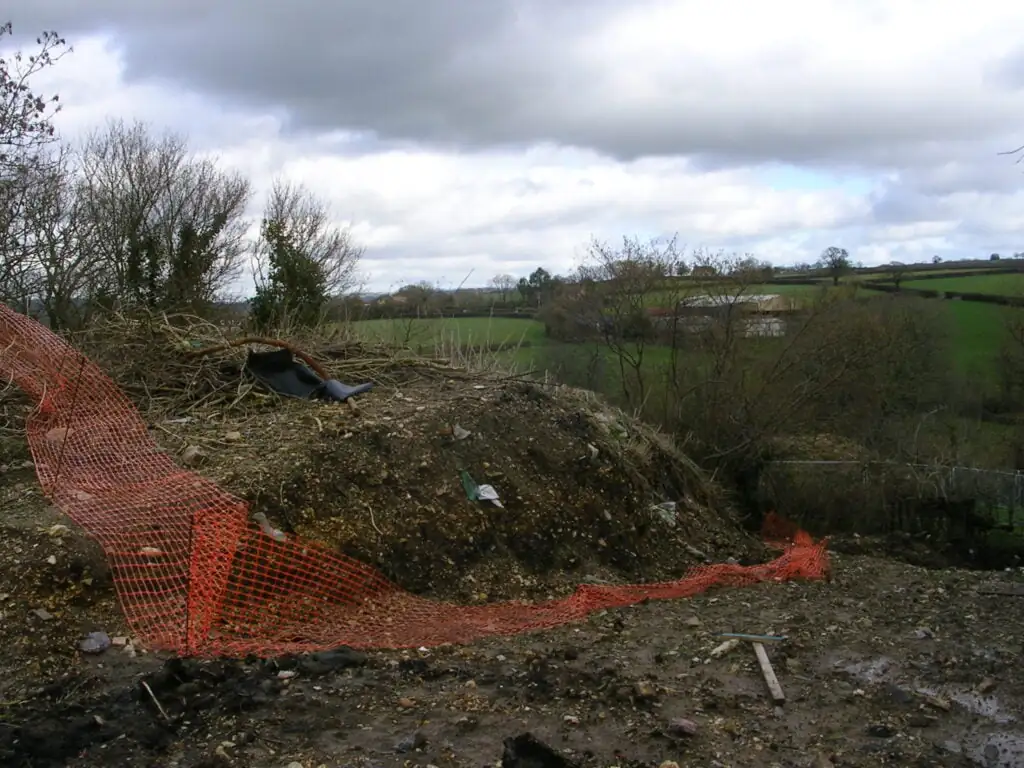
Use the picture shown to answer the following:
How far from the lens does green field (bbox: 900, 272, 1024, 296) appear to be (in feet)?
98.8

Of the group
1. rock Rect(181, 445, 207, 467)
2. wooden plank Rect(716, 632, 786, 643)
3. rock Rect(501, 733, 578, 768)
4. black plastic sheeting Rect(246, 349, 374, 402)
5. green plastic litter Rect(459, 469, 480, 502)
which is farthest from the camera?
black plastic sheeting Rect(246, 349, 374, 402)

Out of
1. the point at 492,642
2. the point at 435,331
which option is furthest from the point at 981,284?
the point at 492,642

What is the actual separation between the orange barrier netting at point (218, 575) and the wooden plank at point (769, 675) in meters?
1.21

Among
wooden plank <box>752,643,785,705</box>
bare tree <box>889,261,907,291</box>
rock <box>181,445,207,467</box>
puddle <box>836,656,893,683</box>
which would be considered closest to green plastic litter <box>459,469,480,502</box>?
rock <box>181,445,207,467</box>

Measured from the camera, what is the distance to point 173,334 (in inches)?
353

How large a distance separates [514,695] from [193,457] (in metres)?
3.56

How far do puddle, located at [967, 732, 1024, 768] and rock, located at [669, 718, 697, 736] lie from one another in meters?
1.11

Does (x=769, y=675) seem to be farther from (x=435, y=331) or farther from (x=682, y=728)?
(x=435, y=331)

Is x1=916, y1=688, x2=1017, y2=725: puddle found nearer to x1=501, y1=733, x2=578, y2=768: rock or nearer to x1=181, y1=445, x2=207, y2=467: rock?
x1=501, y1=733, x2=578, y2=768: rock

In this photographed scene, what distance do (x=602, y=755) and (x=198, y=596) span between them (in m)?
2.49

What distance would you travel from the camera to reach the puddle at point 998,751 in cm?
371

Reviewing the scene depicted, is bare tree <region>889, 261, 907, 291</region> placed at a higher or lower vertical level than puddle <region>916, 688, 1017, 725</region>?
higher

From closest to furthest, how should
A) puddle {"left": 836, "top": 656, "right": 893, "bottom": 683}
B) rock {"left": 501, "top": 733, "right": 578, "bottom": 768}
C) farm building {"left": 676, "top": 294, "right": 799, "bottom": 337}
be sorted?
rock {"left": 501, "top": 733, "right": 578, "bottom": 768}
puddle {"left": 836, "top": 656, "right": 893, "bottom": 683}
farm building {"left": 676, "top": 294, "right": 799, "bottom": 337}

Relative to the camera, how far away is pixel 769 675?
454cm
